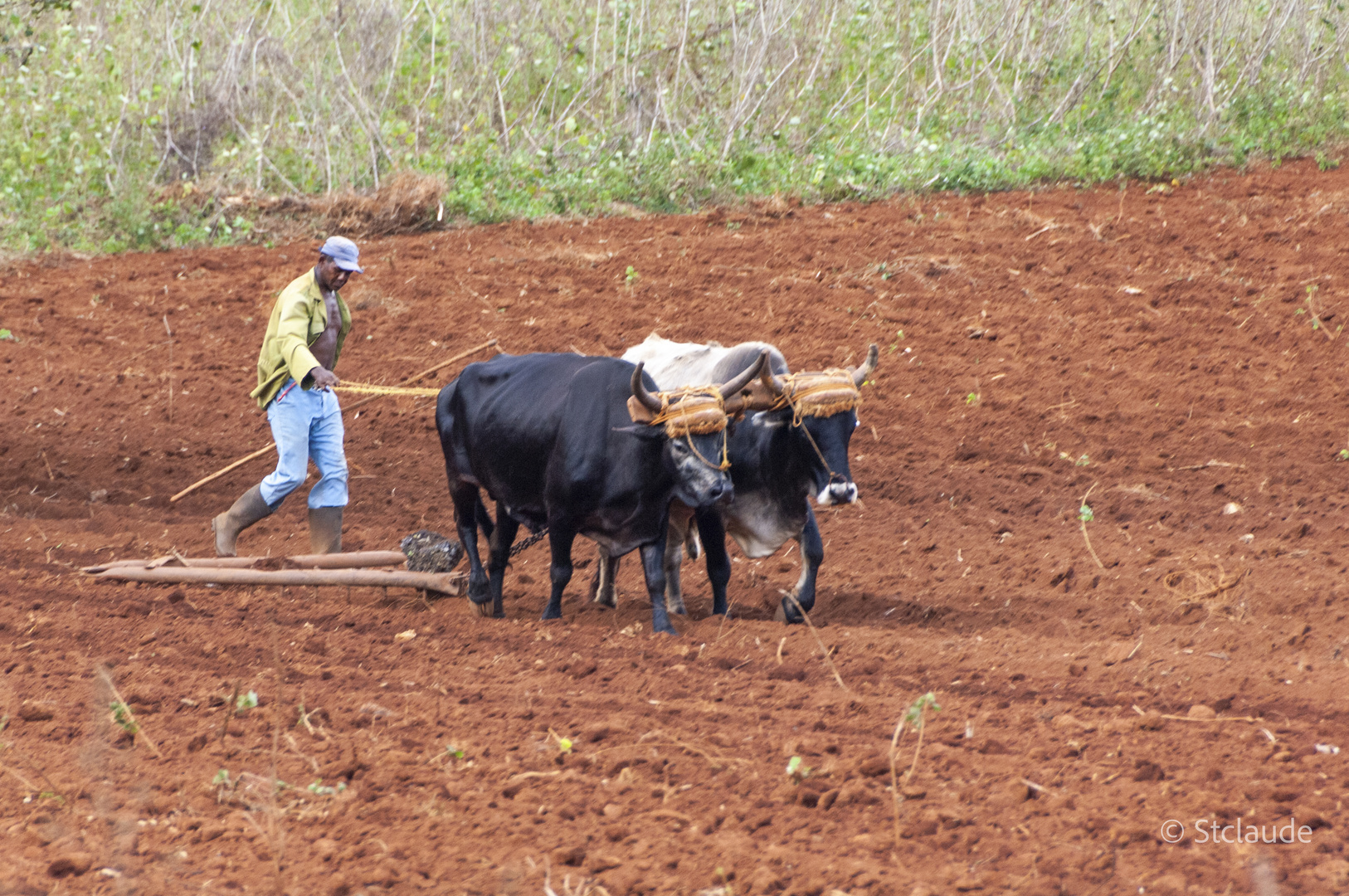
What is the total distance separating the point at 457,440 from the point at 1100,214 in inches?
342

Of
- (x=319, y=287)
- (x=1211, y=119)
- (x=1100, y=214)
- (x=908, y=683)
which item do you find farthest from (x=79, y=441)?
(x=1211, y=119)

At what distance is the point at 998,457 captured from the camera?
34.3ft

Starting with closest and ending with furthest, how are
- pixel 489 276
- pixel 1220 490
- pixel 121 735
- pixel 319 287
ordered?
pixel 121 735 → pixel 319 287 → pixel 1220 490 → pixel 489 276

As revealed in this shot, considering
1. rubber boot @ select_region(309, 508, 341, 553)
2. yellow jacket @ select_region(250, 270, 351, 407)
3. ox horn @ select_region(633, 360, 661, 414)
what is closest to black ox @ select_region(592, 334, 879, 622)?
ox horn @ select_region(633, 360, 661, 414)

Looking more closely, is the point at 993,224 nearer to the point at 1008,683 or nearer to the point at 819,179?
the point at 819,179

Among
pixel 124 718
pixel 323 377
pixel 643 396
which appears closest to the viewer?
pixel 124 718

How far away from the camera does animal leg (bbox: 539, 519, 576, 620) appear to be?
741cm

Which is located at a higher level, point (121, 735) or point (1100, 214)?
point (121, 735)

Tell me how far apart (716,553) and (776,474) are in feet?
1.82

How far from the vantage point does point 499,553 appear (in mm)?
8086

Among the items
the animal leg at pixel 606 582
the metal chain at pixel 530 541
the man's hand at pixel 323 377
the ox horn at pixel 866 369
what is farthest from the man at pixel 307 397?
the ox horn at pixel 866 369

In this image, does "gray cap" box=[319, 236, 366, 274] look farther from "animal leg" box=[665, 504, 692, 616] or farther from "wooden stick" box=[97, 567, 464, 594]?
"animal leg" box=[665, 504, 692, 616]

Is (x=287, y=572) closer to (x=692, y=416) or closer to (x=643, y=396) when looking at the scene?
(x=643, y=396)

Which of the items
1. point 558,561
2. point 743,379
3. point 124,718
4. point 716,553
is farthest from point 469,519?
point 124,718
